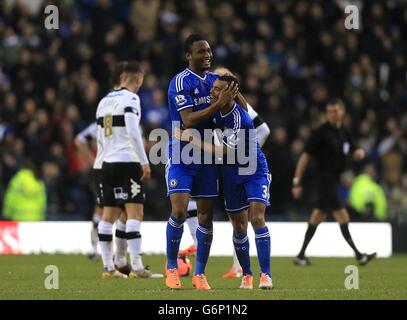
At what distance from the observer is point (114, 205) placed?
13.6m

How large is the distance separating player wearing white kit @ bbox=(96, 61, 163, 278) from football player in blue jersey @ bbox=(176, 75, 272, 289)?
6.80 ft

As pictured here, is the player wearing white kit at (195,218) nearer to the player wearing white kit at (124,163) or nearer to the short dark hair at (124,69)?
the player wearing white kit at (124,163)

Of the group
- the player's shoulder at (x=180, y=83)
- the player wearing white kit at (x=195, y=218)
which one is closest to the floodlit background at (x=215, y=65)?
the player wearing white kit at (x=195, y=218)

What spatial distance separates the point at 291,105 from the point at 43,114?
551 cm

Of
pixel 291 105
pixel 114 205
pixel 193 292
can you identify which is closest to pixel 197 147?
pixel 193 292

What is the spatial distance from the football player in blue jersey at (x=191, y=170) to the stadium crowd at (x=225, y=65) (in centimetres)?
916

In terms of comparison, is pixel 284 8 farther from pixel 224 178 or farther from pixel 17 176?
pixel 224 178

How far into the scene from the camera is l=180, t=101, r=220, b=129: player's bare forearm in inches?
438

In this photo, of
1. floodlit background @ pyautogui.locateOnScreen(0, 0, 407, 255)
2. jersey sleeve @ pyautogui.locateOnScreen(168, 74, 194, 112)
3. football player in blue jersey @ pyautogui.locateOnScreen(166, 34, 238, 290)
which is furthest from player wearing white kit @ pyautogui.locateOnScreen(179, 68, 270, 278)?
floodlit background @ pyautogui.locateOnScreen(0, 0, 407, 255)

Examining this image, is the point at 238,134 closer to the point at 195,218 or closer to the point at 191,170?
the point at 191,170

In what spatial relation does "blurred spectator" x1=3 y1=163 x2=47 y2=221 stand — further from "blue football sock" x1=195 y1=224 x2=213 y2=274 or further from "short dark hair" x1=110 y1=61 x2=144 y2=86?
"blue football sock" x1=195 y1=224 x2=213 y2=274

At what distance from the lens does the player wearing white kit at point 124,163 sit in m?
13.3

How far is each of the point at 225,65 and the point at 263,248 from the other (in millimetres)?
12498

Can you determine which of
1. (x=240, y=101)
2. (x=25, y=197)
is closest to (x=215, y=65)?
(x=25, y=197)
